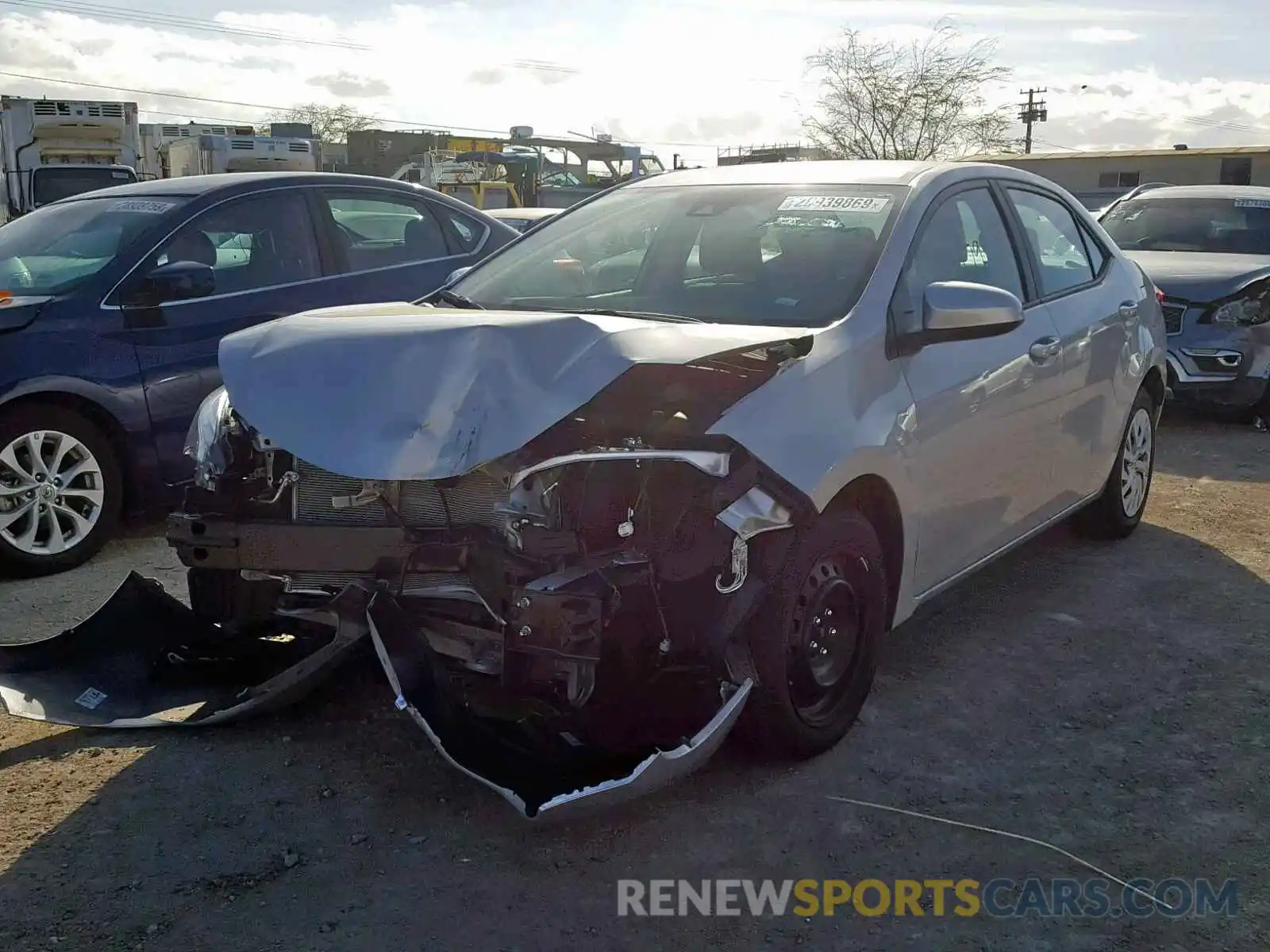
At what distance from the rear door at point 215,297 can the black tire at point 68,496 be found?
0.24 m

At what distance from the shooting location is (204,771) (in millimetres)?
3477

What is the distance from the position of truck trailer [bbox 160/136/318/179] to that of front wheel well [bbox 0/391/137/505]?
17133 mm

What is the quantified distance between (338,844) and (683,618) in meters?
1.05

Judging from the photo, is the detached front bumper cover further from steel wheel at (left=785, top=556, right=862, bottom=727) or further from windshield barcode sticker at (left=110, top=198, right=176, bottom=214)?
windshield barcode sticker at (left=110, top=198, right=176, bottom=214)

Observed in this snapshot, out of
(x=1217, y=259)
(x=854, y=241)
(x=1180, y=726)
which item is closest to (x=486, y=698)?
(x=854, y=241)

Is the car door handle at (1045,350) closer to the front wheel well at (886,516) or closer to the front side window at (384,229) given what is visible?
the front wheel well at (886,516)

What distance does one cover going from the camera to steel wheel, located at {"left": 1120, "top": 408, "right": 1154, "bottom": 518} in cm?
569

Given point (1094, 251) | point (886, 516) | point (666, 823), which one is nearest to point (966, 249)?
point (886, 516)

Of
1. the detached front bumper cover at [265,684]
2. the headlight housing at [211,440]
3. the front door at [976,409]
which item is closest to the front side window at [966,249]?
the front door at [976,409]

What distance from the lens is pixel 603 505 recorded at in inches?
122

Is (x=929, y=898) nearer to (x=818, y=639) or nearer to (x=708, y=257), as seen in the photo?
(x=818, y=639)

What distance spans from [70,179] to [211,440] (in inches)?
721

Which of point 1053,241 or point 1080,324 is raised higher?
point 1053,241

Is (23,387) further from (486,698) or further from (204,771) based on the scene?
(486,698)
